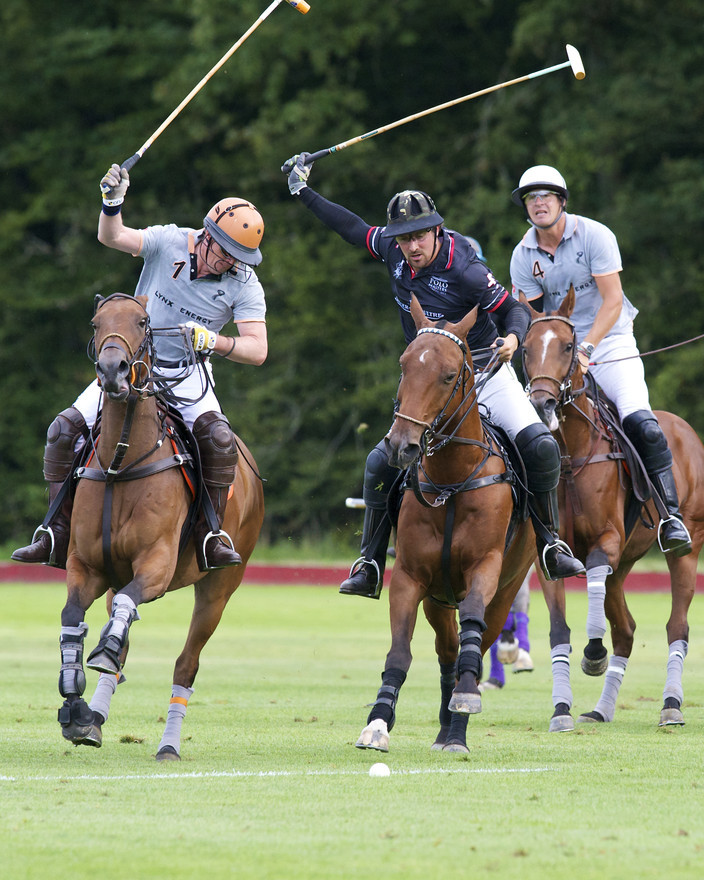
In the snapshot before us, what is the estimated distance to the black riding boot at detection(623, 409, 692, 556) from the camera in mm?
8734

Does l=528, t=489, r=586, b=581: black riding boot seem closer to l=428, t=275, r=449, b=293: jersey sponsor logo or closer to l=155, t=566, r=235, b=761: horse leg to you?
l=428, t=275, r=449, b=293: jersey sponsor logo

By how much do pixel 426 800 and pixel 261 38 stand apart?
80.9 ft

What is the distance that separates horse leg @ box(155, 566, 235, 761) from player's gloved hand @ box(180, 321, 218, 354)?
125 centimetres

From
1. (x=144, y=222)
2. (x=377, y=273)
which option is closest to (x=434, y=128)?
(x=377, y=273)

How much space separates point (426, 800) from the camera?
18.2 ft

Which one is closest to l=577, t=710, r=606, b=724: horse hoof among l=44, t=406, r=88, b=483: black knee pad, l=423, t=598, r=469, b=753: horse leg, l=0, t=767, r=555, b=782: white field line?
l=423, t=598, r=469, b=753: horse leg

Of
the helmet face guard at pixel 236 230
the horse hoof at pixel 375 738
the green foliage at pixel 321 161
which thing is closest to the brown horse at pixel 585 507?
the helmet face guard at pixel 236 230

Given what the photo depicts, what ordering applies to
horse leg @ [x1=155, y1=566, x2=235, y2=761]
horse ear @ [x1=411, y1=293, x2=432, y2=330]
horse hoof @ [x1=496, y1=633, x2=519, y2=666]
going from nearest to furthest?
horse ear @ [x1=411, y1=293, x2=432, y2=330] → horse leg @ [x1=155, y1=566, x2=235, y2=761] → horse hoof @ [x1=496, y1=633, x2=519, y2=666]

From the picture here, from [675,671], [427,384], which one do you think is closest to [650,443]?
[675,671]

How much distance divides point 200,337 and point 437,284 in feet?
3.86

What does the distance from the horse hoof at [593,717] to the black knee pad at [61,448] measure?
3411 mm

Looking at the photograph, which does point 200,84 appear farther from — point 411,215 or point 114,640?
point 114,640

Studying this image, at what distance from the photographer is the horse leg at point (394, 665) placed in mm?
6332

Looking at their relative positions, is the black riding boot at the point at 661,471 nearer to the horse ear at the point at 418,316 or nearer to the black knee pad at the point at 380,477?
the black knee pad at the point at 380,477
